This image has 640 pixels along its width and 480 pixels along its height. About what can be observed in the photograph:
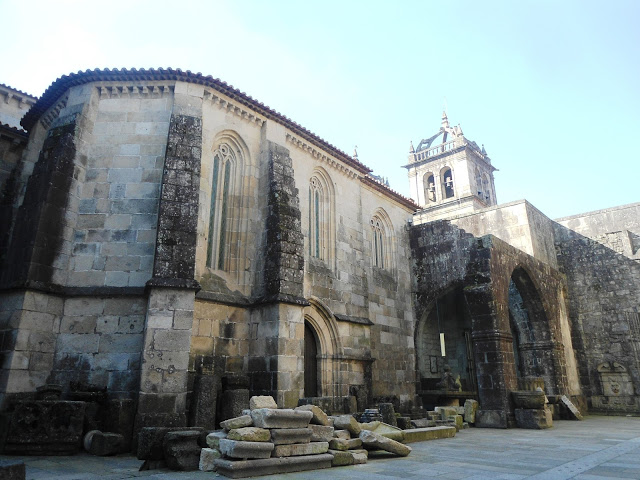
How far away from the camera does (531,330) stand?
15789 millimetres

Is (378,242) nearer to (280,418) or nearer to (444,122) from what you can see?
(280,418)

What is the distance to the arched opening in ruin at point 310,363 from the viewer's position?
12.2 m

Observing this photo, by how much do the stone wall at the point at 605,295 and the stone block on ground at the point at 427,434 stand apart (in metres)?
10.3

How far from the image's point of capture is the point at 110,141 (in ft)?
34.6

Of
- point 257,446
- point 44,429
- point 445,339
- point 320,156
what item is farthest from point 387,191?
point 44,429

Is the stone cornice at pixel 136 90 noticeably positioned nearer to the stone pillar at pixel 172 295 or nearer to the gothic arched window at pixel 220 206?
the stone pillar at pixel 172 295

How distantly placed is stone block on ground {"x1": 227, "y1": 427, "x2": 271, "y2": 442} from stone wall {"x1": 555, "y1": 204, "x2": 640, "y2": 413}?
15.9 meters

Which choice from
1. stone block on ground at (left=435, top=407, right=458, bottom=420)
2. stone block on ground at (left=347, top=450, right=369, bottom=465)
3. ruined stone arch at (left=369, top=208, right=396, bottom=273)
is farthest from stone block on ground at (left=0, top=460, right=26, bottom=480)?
ruined stone arch at (left=369, top=208, right=396, bottom=273)

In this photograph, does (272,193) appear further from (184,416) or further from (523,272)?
(523,272)

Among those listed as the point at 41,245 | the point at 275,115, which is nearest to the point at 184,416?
the point at 41,245

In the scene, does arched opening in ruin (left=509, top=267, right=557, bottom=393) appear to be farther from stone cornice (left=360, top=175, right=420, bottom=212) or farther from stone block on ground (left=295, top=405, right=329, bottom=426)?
stone block on ground (left=295, top=405, right=329, bottom=426)

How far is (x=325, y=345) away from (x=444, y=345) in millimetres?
7884

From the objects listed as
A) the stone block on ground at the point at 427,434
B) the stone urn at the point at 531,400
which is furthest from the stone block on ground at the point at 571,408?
the stone block on ground at the point at 427,434

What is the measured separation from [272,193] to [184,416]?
575 cm
